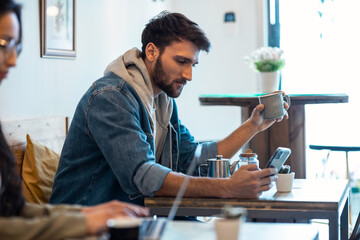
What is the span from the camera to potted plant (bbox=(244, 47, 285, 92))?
12.8 ft

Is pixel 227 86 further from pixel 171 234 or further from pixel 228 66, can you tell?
pixel 171 234

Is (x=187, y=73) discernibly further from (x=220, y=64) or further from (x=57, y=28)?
(x=220, y=64)

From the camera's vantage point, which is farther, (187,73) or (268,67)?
(268,67)

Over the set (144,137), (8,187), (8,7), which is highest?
(8,7)

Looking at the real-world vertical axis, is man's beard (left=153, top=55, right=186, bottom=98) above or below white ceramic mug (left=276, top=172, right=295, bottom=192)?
above

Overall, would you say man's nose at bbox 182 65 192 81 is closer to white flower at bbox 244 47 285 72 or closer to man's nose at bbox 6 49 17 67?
man's nose at bbox 6 49 17 67

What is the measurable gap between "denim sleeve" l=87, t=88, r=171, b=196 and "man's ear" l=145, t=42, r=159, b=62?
1.13 ft

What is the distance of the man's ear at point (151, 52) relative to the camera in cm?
232

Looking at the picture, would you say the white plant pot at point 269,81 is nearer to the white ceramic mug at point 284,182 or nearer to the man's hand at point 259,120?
the man's hand at point 259,120

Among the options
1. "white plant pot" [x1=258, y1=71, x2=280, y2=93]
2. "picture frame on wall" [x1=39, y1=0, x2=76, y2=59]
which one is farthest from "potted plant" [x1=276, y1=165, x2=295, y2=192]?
"white plant pot" [x1=258, y1=71, x2=280, y2=93]

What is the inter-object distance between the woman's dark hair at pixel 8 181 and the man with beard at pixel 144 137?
0.50 meters

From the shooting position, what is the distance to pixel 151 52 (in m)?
2.33

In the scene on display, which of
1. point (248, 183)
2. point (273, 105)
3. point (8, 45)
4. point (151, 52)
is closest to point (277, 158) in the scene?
point (248, 183)

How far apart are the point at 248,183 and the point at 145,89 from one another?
0.59m
